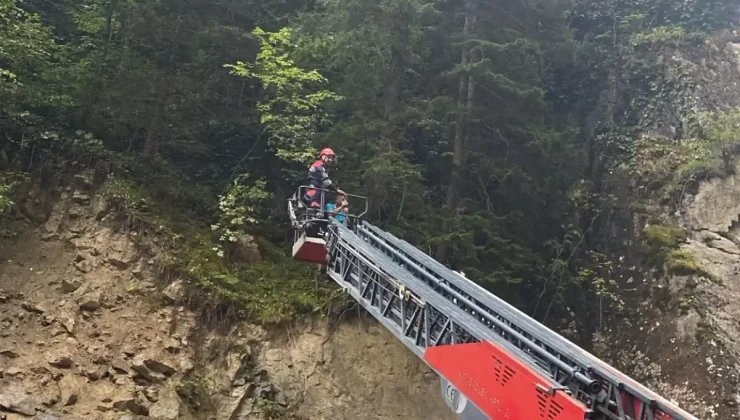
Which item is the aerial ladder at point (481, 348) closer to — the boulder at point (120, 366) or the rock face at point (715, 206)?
the boulder at point (120, 366)

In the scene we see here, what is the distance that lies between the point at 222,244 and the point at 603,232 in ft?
31.5

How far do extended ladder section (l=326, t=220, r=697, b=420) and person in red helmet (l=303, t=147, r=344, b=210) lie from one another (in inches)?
70.4

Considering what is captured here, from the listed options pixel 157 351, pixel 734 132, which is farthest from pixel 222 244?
pixel 734 132

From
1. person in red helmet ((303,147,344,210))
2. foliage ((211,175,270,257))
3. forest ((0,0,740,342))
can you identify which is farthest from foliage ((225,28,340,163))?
person in red helmet ((303,147,344,210))

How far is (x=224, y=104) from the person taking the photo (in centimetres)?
1575

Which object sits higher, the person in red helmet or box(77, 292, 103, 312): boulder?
the person in red helmet

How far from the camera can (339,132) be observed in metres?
13.9

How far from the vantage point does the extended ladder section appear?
526 centimetres

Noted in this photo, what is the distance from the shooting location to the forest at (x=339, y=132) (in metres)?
12.5

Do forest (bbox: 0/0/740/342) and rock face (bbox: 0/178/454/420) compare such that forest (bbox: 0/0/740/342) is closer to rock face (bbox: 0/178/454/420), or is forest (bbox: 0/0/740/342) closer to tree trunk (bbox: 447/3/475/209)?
tree trunk (bbox: 447/3/475/209)

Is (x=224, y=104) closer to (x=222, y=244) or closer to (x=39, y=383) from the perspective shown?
(x=222, y=244)

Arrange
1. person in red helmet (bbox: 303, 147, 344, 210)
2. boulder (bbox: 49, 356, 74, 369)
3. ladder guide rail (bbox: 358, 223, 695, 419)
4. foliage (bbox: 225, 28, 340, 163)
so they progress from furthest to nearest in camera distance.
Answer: foliage (bbox: 225, 28, 340, 163) → person in red helmet (bbox: 303, 147, 344, 210) → boulder (bbox: 49, 356, 74, 369) → ladder guide rail (bbox: 358, 223, 695, 419)

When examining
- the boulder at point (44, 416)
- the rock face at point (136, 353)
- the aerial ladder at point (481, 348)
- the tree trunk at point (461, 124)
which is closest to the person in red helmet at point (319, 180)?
the aerial ladder at point (481, 348)

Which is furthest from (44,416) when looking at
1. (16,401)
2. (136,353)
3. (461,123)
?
(461,123)
